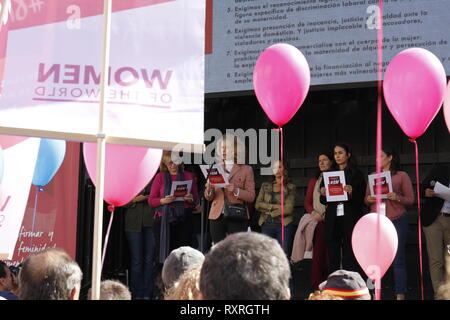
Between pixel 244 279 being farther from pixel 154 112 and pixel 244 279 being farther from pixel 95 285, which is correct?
pixel 154 112

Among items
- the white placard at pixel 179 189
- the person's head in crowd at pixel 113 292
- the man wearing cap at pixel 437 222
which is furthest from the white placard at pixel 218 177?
the person's head in crowd at pixel 113 292

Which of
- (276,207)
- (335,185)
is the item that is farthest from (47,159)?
(335,185)

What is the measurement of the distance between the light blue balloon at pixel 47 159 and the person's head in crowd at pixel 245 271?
407 cm

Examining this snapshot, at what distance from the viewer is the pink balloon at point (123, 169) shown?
10.3ft

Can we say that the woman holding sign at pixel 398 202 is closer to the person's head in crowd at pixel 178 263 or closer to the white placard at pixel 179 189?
the white placard at pixel 179 189

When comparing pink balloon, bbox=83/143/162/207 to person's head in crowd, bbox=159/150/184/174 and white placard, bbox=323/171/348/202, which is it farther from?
person's head in crowd, bbox=159/150/184/174

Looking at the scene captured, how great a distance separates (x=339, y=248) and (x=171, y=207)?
4.98ft

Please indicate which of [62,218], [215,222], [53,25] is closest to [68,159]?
[62,218]

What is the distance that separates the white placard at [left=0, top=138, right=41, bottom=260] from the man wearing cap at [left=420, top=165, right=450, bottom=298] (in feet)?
10.1

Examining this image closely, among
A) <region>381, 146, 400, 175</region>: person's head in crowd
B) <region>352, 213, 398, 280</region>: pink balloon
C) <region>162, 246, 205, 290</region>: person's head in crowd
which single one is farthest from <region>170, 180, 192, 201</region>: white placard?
<region>162, 246, 205, 290</region>: person's head in crowd

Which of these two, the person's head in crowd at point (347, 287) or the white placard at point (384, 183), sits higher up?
the white placard at point (384, 183)

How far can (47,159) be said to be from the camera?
18.2ft

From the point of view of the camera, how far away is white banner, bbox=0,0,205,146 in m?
2.70

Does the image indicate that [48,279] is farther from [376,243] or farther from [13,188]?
[13,188]
